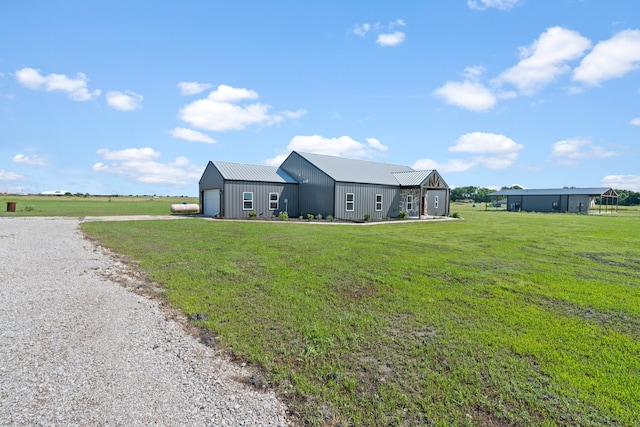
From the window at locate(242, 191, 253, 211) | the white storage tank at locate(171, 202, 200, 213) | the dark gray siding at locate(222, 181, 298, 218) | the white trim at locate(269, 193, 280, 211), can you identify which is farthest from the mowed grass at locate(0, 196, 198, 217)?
the white trim at locate(269, 193, 280, 211)

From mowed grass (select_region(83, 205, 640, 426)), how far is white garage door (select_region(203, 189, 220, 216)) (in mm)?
17029

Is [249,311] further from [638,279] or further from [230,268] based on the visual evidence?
[638,279]

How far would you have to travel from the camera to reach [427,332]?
4.44 meters

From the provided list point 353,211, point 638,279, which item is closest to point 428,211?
point 353,211

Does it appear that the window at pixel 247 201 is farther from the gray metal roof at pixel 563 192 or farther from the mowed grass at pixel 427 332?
the gray metal roof at pixel 563 192

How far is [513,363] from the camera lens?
3625 millimetres

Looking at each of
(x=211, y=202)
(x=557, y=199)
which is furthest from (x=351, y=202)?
(x=557, y=199)

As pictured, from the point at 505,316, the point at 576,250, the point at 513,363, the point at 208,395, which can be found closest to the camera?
the point at 208,395

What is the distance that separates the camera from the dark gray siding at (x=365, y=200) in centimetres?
2464

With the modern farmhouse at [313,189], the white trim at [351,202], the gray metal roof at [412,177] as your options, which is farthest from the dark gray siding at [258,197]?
the gray metal roof at [412,177]

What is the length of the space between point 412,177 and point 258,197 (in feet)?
43.5

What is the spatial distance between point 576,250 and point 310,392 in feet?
39.2

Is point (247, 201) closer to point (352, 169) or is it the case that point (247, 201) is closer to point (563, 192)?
point (352, 169)

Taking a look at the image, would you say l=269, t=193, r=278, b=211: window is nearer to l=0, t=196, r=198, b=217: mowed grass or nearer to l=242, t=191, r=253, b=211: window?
l=242, t=191, r=253, b=211: window
